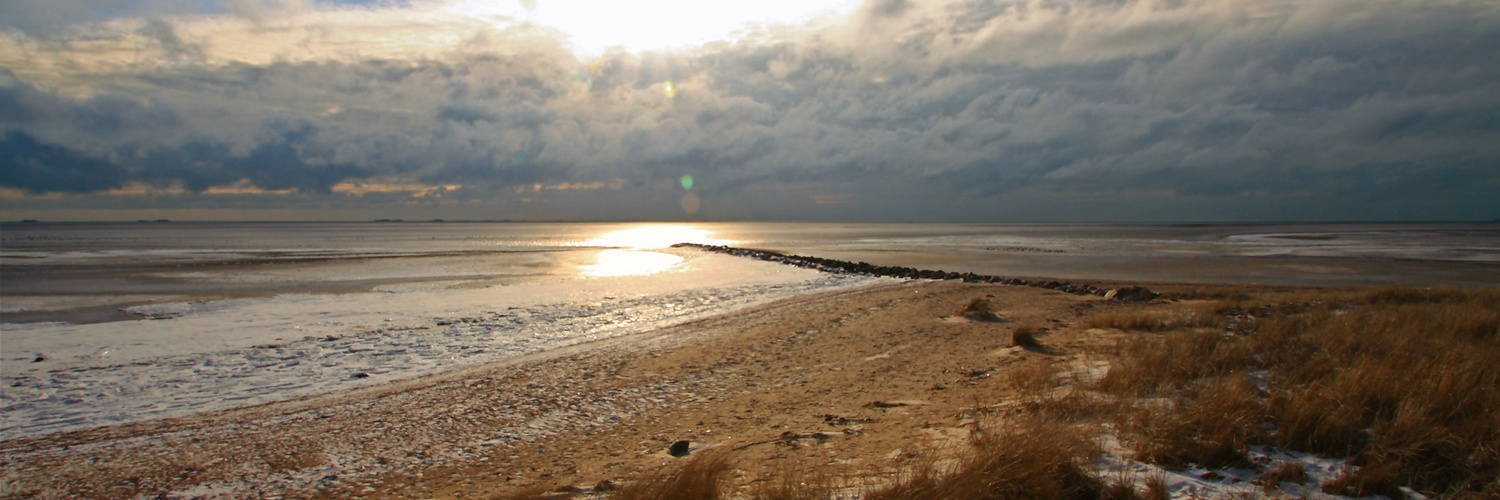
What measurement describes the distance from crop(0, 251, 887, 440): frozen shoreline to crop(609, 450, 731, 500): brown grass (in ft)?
23.9

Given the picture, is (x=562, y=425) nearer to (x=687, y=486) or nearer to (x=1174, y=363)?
(x=687, y=486)

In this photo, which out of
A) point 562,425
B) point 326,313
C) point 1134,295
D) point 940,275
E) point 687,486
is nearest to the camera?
point 687,486

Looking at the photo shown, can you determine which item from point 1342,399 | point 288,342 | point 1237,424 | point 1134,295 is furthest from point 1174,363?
point 288,342

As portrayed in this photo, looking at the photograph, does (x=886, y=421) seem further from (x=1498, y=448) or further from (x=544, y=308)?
(x=544, y=308)

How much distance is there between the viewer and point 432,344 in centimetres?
1292

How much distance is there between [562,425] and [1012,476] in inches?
203

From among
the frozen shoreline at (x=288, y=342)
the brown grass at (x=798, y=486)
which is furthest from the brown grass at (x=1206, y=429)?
the frozen shoreline at (x=288, y=342)

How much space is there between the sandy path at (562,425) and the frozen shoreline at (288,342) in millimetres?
1096

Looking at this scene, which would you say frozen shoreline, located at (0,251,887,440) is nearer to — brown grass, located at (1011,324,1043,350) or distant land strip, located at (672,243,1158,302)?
distant land strip, located at (672,243,1158,302)

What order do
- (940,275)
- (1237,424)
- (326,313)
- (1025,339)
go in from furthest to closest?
(940,275) < (326,313) < (1025,339) < (1237,424)

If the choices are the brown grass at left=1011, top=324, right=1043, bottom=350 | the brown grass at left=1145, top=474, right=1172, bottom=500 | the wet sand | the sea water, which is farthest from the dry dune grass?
the sea water

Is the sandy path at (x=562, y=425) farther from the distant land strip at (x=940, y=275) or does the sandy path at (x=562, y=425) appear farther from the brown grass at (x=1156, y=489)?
the distant land strip at (x=940, y=275)

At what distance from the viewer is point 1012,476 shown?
4.34 m

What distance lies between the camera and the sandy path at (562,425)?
235 inches
